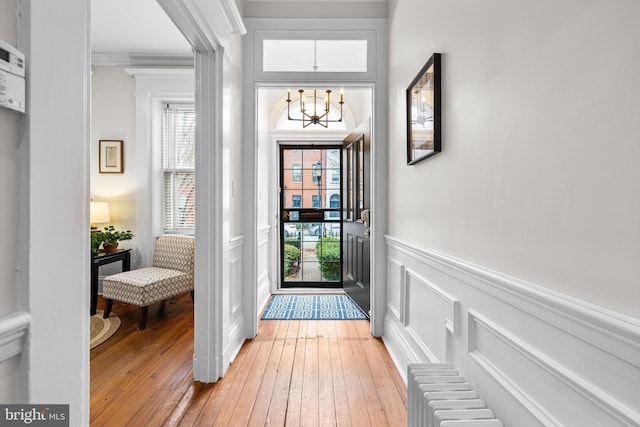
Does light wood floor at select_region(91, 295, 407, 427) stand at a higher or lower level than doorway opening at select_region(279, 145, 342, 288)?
lower

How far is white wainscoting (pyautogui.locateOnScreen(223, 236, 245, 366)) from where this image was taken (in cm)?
243

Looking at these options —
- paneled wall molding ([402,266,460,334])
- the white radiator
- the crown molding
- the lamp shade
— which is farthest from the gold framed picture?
the white radiator

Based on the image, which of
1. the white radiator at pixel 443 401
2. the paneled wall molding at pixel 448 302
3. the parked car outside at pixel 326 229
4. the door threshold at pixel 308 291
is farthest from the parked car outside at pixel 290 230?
the white radiator at pixel 443 401

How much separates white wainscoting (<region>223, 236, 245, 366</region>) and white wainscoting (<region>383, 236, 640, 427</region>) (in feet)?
4.37

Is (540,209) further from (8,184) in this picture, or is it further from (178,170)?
(178,170)

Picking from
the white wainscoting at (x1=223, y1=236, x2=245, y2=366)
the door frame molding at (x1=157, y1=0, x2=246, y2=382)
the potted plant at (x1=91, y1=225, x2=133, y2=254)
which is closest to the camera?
the door frame molding at (x1=157, y1=0, x2=246, y2=382)

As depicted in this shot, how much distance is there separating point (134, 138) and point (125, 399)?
9.61 ft

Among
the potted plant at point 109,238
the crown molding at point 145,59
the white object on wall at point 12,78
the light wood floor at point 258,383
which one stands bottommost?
the light wood floor at point 258,383

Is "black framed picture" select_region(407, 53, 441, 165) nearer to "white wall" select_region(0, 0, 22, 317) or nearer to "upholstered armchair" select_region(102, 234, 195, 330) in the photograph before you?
"white wall" select_region(0, 0, 22, 317)

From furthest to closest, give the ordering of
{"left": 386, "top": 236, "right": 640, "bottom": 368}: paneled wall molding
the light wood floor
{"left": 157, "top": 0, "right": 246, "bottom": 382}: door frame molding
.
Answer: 1. {"left": 157, "top": 0, "right": 246, "bottom": 382}: door frame molding
2. the light wood floor
3. {"left": 386, "top": 236, "right": 640, "bottom": 368}: paneled wall molding

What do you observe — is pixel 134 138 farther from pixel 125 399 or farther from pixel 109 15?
pixel 125 399

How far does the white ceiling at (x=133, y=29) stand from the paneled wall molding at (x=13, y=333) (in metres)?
3.04

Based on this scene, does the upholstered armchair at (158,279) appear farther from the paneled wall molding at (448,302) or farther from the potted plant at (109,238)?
the paneled wall molding at (448,302)

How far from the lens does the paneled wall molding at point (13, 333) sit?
2.30ft
